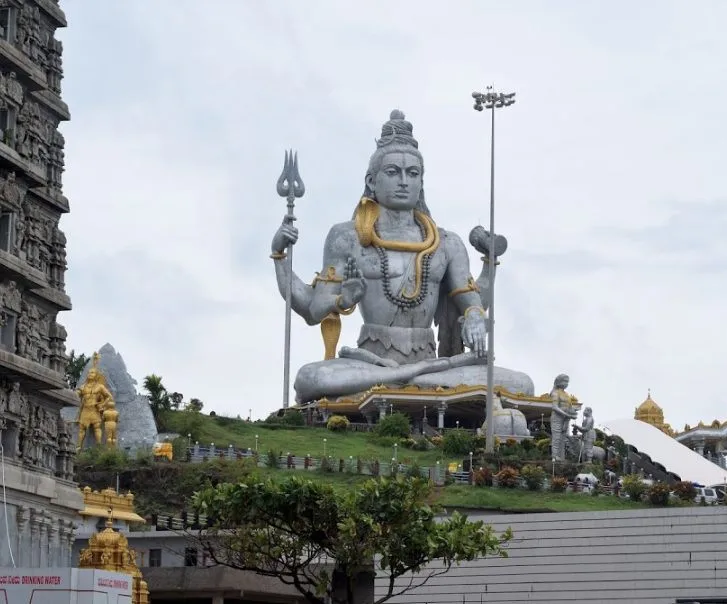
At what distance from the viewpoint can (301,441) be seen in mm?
54000

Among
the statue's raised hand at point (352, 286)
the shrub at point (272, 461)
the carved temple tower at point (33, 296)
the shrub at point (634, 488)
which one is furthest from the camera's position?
the statue's raised hand at point (352, 286)

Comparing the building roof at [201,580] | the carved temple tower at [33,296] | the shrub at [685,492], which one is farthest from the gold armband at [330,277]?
the carved temple tower at [33,296]

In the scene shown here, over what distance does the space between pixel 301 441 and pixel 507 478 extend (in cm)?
996

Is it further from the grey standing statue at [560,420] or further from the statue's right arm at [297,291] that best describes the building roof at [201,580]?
the statue's right arm at [297,291]

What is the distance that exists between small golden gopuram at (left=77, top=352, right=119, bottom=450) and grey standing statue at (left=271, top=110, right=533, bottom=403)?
38.7ft

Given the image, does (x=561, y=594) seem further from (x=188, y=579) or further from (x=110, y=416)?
(x=110, y=416)

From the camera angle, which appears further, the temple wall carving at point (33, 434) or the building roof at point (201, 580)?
the building roof at point (201, 580)

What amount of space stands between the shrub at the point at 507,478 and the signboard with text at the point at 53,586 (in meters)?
24.0

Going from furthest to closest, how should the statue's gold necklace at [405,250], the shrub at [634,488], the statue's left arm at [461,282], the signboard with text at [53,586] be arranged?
the statue's gold necklace at [405,250]
the statue's left arm at [461,282]
the shrub at [634,488]
the signboard with text at [53,586]

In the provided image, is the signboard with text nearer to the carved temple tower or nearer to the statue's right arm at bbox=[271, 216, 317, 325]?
the carved temple tower

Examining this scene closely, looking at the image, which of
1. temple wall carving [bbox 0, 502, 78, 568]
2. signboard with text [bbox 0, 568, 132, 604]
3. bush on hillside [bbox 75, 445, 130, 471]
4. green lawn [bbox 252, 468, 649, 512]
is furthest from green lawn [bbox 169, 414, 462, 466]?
signboard with text [bbox 0, 568, 132, 604]

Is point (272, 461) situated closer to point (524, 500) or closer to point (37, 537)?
point (524, 500)

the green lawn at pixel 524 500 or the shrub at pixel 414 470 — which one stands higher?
the shrub at pixel 414 470

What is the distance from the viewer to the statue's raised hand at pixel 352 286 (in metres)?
60.3
